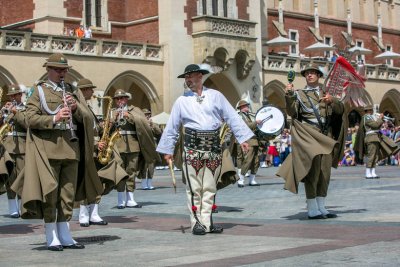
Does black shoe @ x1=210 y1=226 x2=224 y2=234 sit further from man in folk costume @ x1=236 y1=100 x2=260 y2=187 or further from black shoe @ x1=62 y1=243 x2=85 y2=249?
man in folk costume @ x1=236 y1=100 x2=260 y2=187

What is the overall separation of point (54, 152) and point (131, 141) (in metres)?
5.97

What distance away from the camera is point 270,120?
19.9 meters

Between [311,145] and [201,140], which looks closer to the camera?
[201,140]

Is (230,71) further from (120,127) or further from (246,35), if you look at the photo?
(120,127)

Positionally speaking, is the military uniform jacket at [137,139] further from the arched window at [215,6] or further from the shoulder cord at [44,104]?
the arched window at [215,6]

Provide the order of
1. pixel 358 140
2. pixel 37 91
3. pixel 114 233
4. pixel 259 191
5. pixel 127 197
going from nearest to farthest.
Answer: pixel 37 91 < pixel 114 233 < pixel 127 197 < pixel 259 191 < pixel 358 140

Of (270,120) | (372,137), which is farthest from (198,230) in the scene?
(372,137)

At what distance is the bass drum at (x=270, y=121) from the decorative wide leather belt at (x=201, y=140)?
9.12 meters

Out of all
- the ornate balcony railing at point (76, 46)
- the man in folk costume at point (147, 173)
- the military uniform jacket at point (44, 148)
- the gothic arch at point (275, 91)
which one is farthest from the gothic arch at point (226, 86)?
the military uniform jacket at point (44, 148)

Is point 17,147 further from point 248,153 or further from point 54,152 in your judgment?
point 248,153

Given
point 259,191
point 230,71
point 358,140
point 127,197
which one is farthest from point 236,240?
point 230,71

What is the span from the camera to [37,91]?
9.42 m

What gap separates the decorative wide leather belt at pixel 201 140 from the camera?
10.7 meters

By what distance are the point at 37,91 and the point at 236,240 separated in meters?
2.59
